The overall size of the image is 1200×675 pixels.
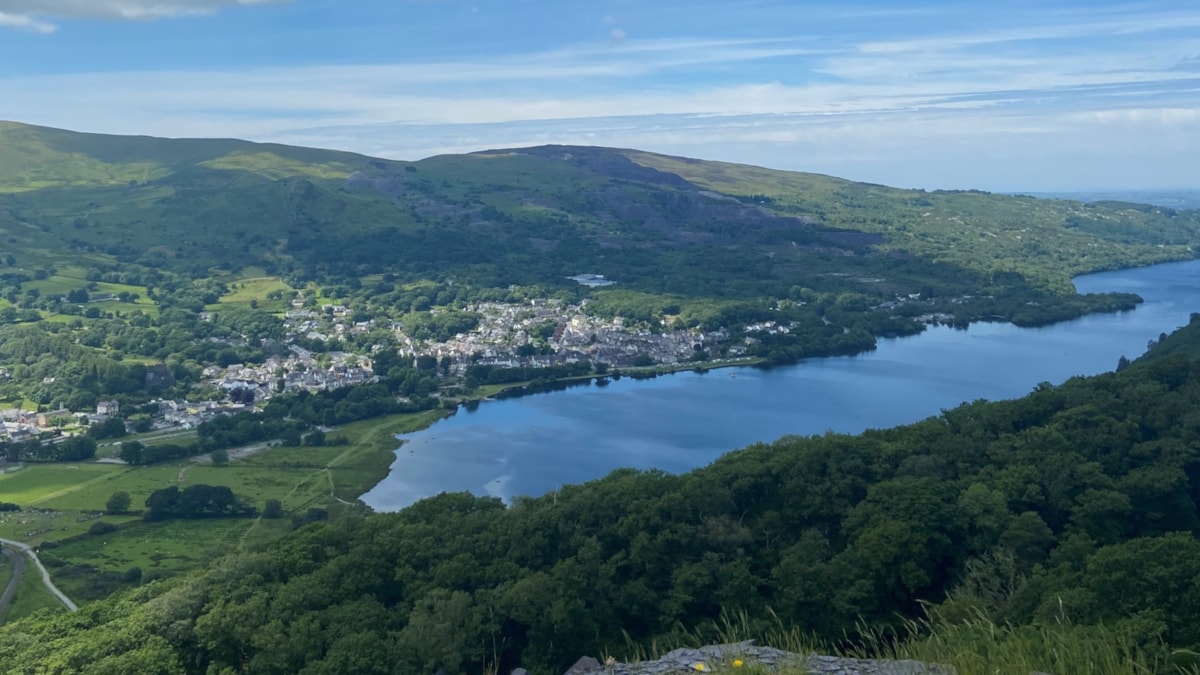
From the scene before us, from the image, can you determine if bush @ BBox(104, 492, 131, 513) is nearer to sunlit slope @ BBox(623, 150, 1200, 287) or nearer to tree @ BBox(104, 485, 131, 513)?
tree @ BBox(104, 485, 131, 513)

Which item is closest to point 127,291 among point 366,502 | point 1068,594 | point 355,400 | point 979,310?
point 355,400

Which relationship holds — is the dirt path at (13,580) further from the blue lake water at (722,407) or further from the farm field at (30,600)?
the blue lake water at (722,407)

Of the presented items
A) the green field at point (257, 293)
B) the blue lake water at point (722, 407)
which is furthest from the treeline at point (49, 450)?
the green field at point (257, 293)

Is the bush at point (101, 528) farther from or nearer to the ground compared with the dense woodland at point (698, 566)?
nearer to the ground

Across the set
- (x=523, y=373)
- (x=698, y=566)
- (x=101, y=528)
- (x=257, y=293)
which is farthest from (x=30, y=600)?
(x=257, y=293)

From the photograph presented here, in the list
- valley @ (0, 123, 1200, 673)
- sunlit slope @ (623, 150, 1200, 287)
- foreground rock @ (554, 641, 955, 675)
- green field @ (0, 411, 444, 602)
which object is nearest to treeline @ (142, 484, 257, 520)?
valley @ (0, 123, 1200, 673)

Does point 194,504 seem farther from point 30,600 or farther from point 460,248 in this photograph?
point 460,248

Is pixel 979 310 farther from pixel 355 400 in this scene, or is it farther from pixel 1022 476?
pixel 1022 476
